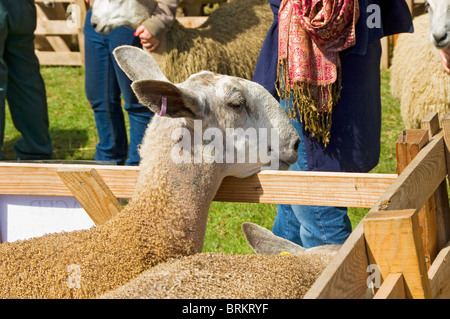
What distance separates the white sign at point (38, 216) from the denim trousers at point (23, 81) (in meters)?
2.79

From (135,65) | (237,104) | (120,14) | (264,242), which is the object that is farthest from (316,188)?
(120,14)

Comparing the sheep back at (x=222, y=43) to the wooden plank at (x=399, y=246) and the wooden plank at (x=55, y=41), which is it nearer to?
the wooden plank at (x=399, y=246)

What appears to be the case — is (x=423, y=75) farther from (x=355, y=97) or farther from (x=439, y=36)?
(x=355, y=97)

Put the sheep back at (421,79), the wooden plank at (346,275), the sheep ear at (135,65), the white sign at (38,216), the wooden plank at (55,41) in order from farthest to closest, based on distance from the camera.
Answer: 1. the wooden plank at (55,41)
2. the sheep back at (421,79)
3. the white sign at (38,216)
4. the sheep ear at (135,65)
5. the wooden plank at (346,275)

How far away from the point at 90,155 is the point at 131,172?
386cm

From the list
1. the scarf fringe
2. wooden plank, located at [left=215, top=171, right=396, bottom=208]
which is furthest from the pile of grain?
the scarf fringe

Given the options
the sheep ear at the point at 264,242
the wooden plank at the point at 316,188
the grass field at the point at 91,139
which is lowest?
the grass field at the point at 91,139

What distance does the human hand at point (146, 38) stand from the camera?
4.76m

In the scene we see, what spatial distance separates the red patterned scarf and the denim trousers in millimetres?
3116

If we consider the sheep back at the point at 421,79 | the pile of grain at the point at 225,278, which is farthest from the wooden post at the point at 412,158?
the sheep back at the point at 421,79

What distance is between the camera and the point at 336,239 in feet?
10.2

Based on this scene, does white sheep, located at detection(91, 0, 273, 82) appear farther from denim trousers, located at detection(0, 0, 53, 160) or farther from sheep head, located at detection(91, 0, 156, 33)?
denim trousers, located at detection(0, 0, 53, 160)

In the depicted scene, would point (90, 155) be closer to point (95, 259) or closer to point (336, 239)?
point (336, 239)

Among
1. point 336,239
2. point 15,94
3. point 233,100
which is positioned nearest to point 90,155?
point 15,94
